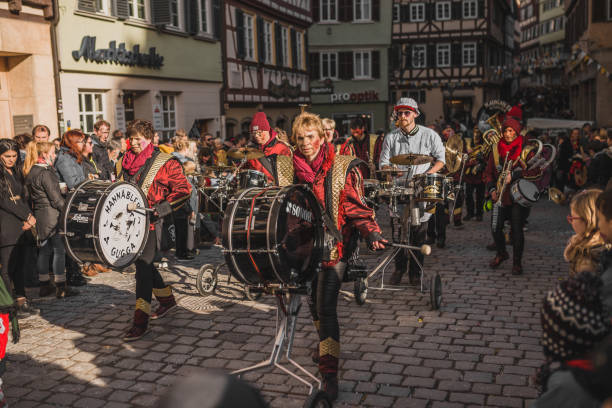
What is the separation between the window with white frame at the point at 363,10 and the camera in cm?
3850

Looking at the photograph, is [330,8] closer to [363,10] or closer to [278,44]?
[363,10]

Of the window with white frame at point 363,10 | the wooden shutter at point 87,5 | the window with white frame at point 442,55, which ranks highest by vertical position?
the window with white frame at point 363,10

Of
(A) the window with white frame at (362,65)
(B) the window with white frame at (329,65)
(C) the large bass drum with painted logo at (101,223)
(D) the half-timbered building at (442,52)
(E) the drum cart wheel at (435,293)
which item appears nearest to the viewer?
(C) the large bass drum with painted logo at (101,223)

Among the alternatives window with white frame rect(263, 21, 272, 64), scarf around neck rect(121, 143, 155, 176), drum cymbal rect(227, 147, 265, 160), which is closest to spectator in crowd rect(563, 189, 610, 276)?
scarf around neck rect(121, 143, 155, 176)

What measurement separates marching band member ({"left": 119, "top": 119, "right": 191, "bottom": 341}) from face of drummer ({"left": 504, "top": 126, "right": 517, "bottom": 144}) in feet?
14.3

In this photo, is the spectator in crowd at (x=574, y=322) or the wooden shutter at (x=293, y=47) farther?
the wooden shutter at (x=293, y=47)

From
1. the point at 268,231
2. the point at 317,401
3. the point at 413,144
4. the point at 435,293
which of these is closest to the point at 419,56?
the point at 413,144

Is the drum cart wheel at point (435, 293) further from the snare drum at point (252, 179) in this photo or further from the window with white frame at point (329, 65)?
the window with white frame at point (329, 65)

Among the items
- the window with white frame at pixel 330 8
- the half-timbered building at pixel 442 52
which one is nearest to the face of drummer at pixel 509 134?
the window with white frame at pixel 330 8

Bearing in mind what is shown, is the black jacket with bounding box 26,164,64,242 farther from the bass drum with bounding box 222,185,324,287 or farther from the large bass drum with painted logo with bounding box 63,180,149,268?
the bass drum with bounding box 222,185,324,287

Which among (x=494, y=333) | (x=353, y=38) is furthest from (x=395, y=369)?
(x=353, y=38)

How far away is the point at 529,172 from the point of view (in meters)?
8.38

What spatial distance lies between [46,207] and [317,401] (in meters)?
5.02

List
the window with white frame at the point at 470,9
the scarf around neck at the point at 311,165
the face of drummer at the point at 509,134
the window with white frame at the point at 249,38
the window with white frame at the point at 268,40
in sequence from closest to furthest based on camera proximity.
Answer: the scarf around neck at the point at 311,165 → the face of drummer at the point at 509,134 → the window with white frame at the point at 249,38 → the window with white frame at the point at 268,40 → the window with white frame at the point at 470,9
